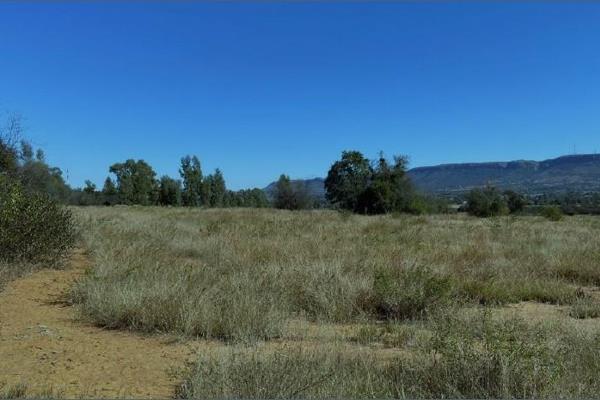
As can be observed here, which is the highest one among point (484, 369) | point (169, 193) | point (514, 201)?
point (169, 193)

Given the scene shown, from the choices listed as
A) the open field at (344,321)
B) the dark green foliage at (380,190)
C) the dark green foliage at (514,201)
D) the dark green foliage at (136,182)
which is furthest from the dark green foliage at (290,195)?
the open field at (344,321)

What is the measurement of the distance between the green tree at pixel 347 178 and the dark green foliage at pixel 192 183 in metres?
22.9

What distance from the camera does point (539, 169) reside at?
451 ft

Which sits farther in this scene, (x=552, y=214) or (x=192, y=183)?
(x=192, y=183)

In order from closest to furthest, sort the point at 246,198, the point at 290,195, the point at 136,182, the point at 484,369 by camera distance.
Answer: the point at 484,369
the point at 290,195
the point at 136,182
the point at 246,198

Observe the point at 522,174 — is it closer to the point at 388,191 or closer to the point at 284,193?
the point at 284,193

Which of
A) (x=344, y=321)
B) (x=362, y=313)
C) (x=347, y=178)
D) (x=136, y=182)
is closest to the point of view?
(x=344, y=321)

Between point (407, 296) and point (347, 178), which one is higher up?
point (347, 178)

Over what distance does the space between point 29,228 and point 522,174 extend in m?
141

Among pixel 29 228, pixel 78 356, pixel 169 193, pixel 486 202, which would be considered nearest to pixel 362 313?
pixel 78 356

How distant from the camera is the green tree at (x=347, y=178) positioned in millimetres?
60719

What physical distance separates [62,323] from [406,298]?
14.6 feet

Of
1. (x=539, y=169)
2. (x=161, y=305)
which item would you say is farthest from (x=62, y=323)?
(x=539, y=169)

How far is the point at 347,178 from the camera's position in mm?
64062
